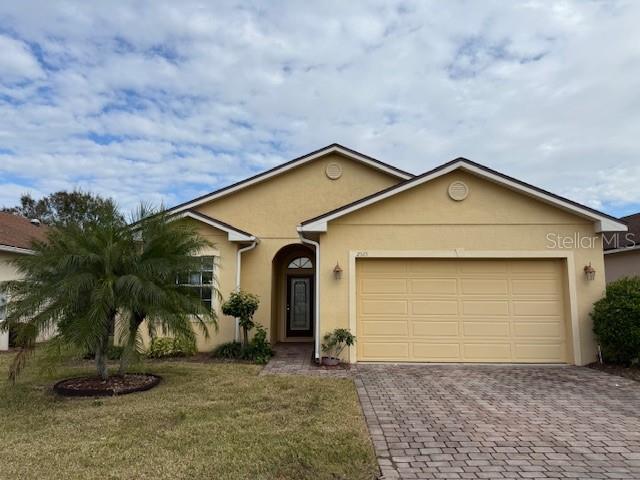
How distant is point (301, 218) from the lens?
14.0 metres

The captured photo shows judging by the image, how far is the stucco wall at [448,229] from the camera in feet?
33.4

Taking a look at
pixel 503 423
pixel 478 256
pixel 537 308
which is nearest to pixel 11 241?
pixel 478 256

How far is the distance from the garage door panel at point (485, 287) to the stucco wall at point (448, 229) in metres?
0.78

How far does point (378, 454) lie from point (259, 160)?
52.2ft

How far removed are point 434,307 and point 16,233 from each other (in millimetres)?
15219

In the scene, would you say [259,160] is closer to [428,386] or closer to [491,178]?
[491,178]

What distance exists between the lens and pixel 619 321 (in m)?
9.03

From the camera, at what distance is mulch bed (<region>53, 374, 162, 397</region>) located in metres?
7.27

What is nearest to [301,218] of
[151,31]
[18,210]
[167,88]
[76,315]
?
[167,88]

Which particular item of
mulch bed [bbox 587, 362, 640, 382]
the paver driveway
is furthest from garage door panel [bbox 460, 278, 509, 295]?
mulch bed [bbox 587, 362, 640, 382]

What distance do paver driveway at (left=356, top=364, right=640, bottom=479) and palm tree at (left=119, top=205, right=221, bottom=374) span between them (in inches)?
140

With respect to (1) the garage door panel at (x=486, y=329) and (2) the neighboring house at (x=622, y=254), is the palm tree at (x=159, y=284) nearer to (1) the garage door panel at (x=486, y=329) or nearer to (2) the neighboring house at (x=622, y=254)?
(1) the garage door panel at (x=486, y=329)

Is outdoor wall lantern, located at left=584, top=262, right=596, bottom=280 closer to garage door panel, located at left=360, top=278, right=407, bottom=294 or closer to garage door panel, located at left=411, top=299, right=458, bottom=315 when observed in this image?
garage door panel, located at left=411, top=299, right=458, bottom=315

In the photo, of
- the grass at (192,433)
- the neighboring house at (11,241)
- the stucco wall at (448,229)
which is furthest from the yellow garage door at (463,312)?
the neighboring house at (11,241)
